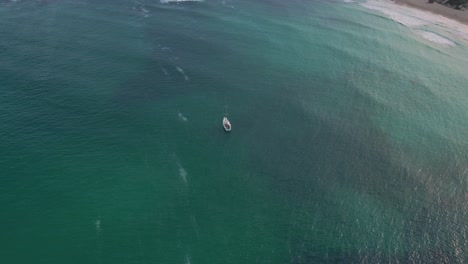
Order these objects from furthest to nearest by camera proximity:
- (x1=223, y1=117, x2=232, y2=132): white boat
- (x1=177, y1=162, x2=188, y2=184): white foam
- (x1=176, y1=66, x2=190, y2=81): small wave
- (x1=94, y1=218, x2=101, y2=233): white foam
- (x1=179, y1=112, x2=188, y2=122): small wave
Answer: (x1=176, y1=66, x2=190, y2=81): small wave
(x1=179, y1=112, x2=188, y2=122): small wave
(x1=223, y1=117, x2=232, y2=132): white boat
(x1=177, y1=162, x2=188, y2=184): white foam
(x1=94, y1=218, x2=101, y2=233): white foam

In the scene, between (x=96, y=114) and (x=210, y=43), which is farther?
(x=210, y=43)

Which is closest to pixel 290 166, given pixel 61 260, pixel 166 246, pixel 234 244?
pixel 234 244

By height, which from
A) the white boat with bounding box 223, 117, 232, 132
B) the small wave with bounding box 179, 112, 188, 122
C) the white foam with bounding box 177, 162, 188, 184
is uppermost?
the white boat with bounding box 223, 117, 232, 132

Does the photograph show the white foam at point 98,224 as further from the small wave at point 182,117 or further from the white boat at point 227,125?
the white boat at point 227,125

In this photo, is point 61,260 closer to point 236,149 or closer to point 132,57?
point 236,149

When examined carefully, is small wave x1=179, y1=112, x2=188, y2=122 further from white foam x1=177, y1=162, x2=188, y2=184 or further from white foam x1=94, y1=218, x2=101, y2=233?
white foam x1=94, y1=218, x2=101, y2=233

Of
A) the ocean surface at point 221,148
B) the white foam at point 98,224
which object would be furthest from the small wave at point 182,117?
the white foam at point 98,224

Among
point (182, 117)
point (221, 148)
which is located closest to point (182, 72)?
point (182, 117)

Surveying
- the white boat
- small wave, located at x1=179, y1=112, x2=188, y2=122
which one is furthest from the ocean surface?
the white boat
